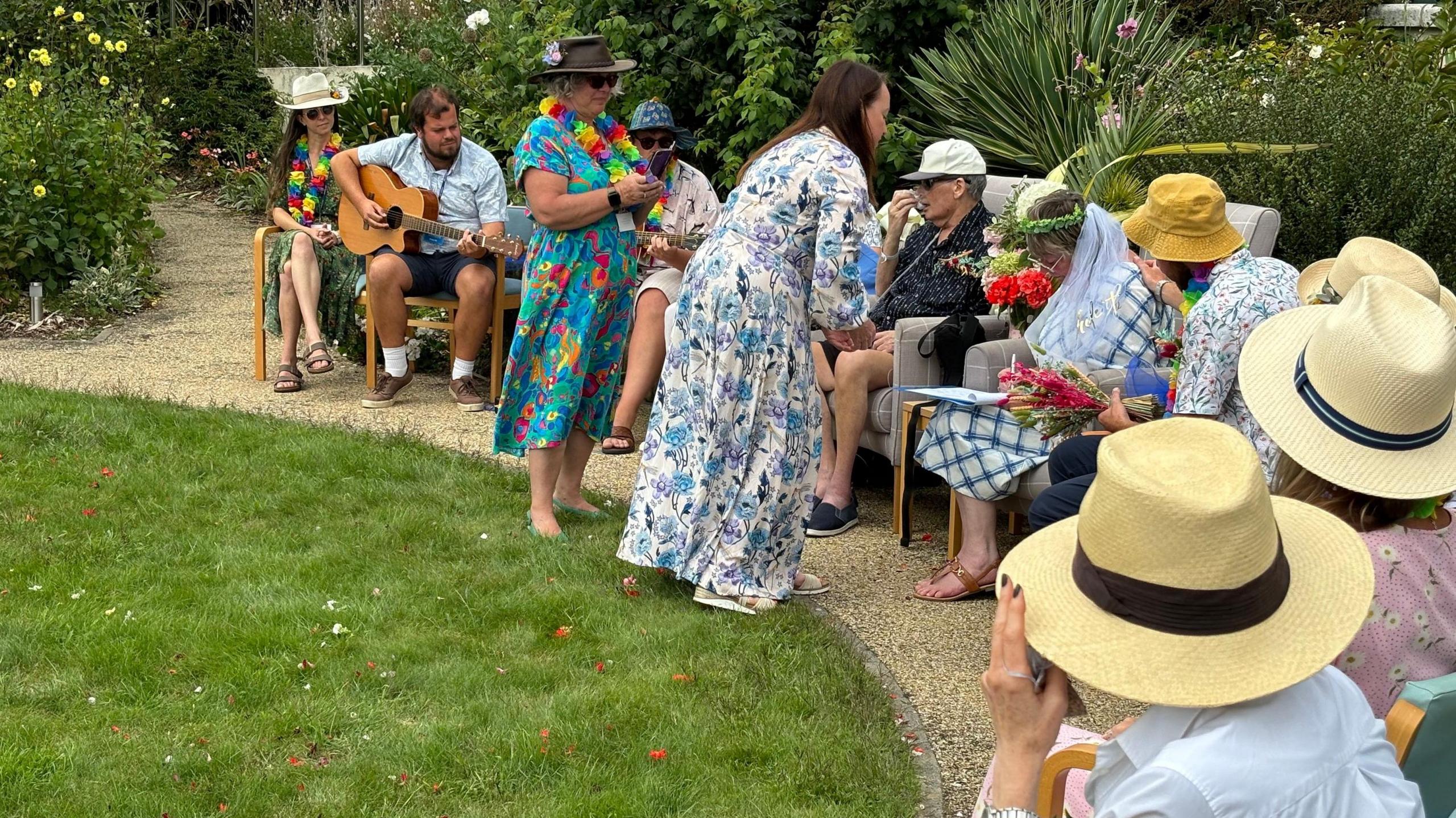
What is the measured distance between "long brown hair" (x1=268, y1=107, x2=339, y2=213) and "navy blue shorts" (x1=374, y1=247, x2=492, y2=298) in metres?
0.90

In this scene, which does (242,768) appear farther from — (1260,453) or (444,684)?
(1260,453)

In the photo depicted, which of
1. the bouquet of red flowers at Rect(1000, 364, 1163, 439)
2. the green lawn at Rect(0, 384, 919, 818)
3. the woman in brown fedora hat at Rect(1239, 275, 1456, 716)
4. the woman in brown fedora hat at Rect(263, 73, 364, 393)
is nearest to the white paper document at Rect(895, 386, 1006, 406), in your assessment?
the bouquet of red flowers at Rect(1000, 364, 1163, 439)

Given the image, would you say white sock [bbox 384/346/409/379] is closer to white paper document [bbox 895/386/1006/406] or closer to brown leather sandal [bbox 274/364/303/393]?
brown leather sandal [bbox 274/364/303/393]

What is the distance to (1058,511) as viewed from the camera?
4.05 meters

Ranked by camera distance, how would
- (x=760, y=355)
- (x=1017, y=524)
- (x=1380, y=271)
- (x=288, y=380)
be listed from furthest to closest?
(x=288, y=380) < (x=1017, y=524) < (x=760, y=355) < (x=1380, y=271)

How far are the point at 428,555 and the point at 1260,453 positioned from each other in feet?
8.87

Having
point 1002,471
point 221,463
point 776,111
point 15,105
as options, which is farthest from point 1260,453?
point 15,105

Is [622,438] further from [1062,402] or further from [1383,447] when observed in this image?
[1383,447]

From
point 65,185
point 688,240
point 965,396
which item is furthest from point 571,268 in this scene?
point 65,185

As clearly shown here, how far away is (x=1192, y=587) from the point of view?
1.66m

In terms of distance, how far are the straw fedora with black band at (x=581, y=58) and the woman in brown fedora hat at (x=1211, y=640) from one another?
3.45 metres

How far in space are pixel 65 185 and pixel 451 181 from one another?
3.37 m

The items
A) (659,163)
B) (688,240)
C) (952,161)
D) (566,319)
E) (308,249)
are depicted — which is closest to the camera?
(566,319)

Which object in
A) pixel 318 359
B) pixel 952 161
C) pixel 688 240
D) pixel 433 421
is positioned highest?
pixel 952 161
